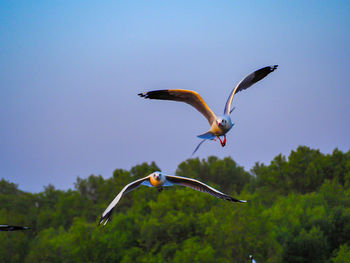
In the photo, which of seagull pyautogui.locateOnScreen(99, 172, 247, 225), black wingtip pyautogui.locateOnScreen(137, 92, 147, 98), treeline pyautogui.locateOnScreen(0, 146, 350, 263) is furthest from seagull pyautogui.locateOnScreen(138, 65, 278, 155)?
treeline pyautogui.locateOnScreen(0, 146, 350, 263)

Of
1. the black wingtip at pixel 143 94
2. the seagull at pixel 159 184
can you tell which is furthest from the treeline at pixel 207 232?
the black wingtip at pixel 143 94

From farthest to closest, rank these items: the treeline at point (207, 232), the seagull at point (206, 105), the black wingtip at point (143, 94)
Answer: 1. the treeline at point (207, 232)
2. the black wingtip at point (143, 94)
3. the seagull at point (206, 105)

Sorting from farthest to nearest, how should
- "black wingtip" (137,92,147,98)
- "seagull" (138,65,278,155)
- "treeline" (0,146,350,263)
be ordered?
"treeline" (0,146,350,263), "black wingtip" (137,92,147,98), "seagull" (138,65,278,155)

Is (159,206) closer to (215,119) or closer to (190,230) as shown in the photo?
(190,230)

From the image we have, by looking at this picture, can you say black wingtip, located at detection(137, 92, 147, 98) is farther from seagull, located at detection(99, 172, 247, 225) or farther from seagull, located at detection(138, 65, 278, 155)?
seagull, located at detection(99, 172, 247, 225)

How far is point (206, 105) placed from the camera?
49.9 feet

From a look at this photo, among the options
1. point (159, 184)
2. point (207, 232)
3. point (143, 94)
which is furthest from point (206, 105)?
point (207, 232)

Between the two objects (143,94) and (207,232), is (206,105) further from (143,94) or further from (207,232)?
(207,232)

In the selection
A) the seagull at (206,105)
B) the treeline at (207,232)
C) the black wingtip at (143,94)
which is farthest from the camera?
the treeline at (207,232)

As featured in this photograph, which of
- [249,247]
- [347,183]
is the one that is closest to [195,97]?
[249,247]

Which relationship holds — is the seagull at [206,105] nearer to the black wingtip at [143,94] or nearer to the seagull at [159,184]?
the black wingtip at [143,94]

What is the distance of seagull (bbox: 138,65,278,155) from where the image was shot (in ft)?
45.6

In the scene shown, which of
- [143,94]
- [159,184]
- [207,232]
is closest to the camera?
[159,184]

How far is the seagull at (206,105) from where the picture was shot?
1391 cm
